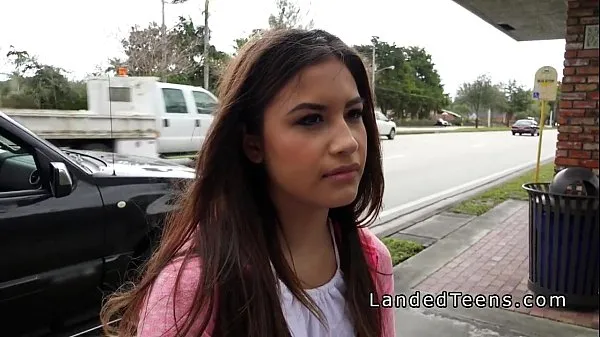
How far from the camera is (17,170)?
9.35ft

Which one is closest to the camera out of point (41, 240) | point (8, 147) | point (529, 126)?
point (529, 126)

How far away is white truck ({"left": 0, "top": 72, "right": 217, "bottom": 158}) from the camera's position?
7547 mm

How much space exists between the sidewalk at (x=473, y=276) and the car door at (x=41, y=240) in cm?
196

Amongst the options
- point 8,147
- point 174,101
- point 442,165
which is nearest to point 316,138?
point 8,147

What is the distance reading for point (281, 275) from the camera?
109cm

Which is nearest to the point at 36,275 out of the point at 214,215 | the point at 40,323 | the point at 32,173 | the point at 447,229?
the point at 40,323

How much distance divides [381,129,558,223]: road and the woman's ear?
4568mm

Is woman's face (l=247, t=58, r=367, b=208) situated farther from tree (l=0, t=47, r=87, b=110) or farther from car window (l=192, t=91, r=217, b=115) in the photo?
car window (l=192, t=91, r=217, b=115)

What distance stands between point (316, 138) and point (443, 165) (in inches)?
520

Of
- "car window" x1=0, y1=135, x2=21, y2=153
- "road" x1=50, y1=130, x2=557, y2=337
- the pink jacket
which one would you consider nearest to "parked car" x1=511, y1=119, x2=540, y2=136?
the pink jacket

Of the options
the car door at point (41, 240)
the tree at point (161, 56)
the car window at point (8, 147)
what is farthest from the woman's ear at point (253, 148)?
the tree at point (161, 56)

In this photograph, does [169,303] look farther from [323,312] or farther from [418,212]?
[418,212]

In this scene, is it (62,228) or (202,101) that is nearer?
(62,228)

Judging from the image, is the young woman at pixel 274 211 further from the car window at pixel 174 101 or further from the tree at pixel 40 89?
the car window at pixel 174 101
